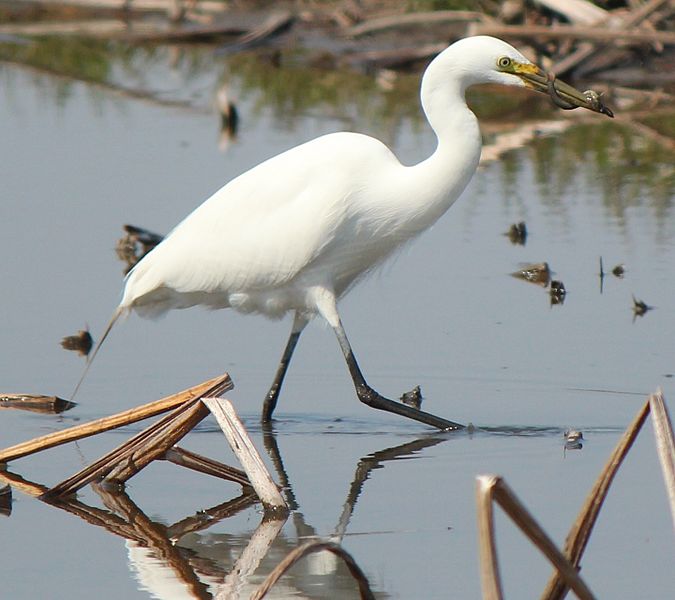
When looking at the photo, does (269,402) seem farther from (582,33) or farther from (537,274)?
(582,33)

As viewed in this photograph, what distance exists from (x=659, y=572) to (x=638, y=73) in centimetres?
1041

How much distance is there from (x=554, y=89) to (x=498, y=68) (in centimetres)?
24

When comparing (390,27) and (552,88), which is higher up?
(390,27)

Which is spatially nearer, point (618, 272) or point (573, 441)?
point (573, 441)

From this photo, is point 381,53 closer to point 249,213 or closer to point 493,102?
point 493,102

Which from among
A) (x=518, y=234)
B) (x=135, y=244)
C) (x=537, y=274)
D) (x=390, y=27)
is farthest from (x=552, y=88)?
(x=390, y=27)

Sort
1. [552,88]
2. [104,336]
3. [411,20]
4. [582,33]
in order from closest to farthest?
[552,88], [104,336], [582,33], [411,20]

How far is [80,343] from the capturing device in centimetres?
746

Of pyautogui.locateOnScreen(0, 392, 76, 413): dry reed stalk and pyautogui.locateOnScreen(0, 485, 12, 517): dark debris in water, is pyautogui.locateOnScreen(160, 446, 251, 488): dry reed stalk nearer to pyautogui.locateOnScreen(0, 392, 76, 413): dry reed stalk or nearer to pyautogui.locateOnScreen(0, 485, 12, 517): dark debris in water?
pyautogui.locateOnScreen(0, 485, 12, 517): dark debris in water

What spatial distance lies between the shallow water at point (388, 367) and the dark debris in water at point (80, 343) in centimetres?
9

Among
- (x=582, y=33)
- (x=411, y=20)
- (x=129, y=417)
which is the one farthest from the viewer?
(x=411, y=20)

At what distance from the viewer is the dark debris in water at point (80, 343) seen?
7441 millimetres

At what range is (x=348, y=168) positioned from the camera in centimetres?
630

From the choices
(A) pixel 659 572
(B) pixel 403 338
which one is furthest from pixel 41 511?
(B) pixel 403 338
